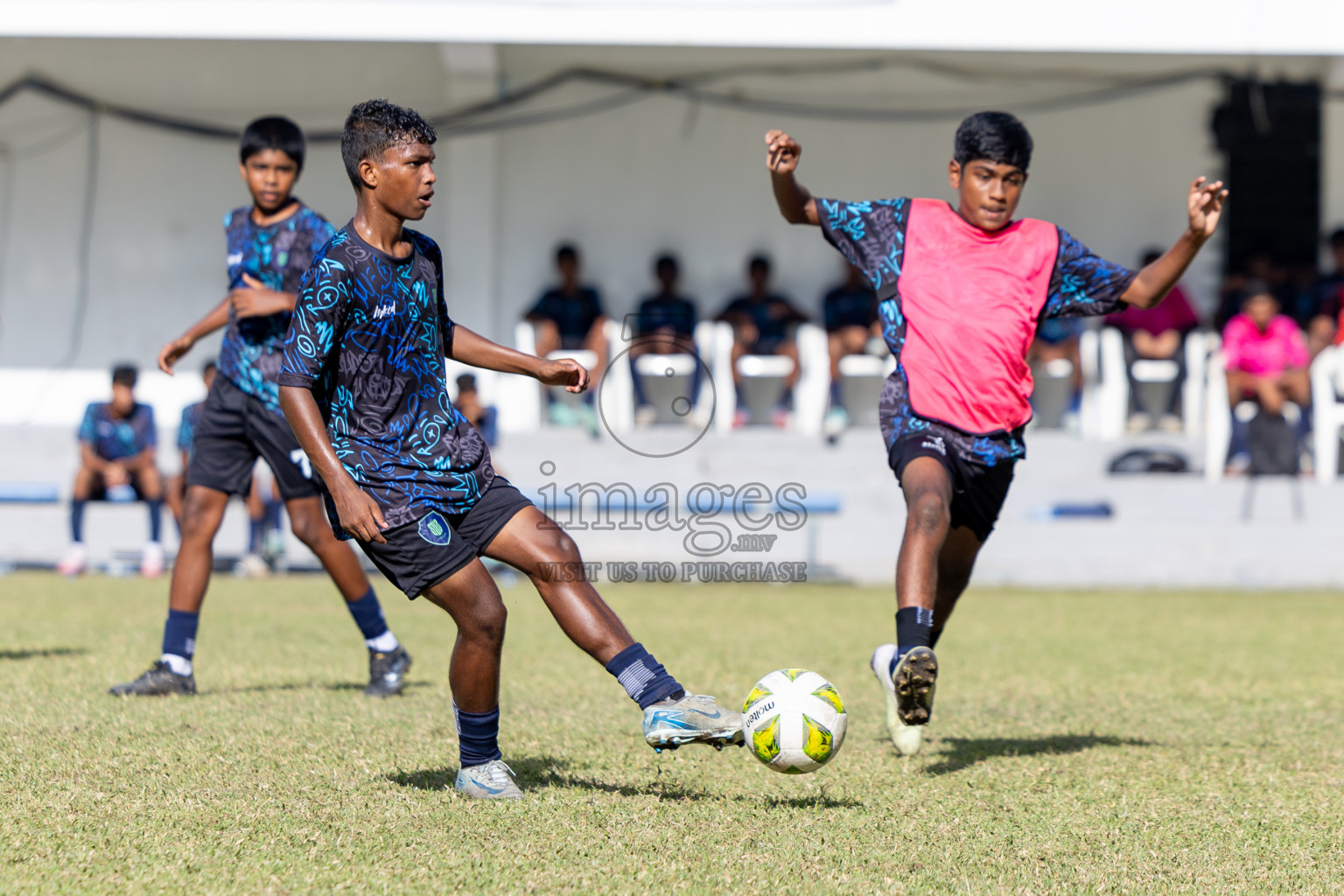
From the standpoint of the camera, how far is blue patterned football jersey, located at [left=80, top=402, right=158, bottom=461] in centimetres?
1228

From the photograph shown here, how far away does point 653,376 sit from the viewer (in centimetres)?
1475

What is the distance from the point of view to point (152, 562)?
11523mm

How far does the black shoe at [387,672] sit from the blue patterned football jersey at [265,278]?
1096mm

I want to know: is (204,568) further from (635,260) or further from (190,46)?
(190,46)

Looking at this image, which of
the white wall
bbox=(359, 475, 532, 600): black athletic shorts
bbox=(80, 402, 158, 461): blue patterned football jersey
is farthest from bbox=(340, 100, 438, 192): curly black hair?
the white wall

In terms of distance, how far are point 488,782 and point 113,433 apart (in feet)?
31.2

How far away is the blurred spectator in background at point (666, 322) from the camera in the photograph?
14.2 metres

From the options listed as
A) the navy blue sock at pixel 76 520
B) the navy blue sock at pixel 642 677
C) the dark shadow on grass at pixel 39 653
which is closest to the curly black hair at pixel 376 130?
the navy blue sock at pixel 642 677

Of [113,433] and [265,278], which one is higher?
[265,278]

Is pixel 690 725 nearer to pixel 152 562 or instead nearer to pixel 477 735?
pixel 477 735

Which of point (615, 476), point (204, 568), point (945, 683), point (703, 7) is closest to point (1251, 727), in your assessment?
point (945, 683)

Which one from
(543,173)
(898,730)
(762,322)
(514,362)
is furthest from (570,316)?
(514,362)

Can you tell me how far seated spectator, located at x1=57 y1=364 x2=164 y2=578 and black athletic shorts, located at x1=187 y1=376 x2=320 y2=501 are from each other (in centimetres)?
643

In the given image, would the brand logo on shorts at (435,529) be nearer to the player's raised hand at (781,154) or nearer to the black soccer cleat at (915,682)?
the black soccer cleat at (915,682)
